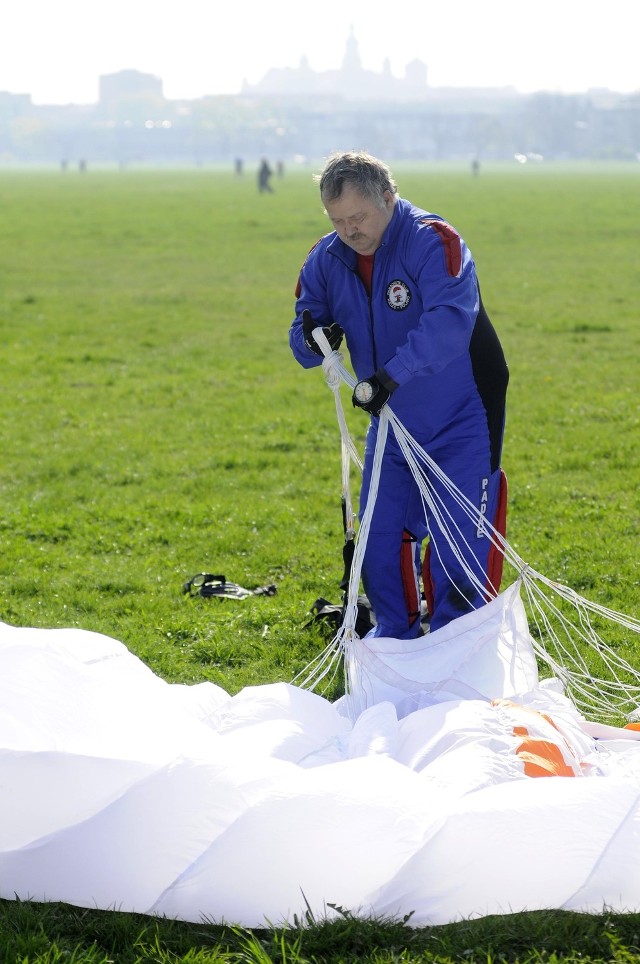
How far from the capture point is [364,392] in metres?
3.69

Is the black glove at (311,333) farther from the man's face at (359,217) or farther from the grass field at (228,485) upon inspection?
the grass field at (228,485)

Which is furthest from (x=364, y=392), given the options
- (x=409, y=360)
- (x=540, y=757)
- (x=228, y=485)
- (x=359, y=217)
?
(x=228, y=485)

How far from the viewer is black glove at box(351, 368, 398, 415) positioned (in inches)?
145

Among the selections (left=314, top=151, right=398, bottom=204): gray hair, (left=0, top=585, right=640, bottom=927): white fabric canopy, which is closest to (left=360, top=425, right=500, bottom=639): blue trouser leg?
(left=314, top=151, right=398, bottom=204): gray hair

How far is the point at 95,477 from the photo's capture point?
7129mm

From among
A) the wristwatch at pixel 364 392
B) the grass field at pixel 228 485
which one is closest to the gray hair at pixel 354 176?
the wristwatch at pixel 364 392

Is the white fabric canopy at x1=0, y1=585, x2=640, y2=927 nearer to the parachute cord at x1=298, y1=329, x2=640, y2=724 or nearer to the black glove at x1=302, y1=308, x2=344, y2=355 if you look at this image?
the parachute cord at x1=298, y1=329, x2=640, y2=724

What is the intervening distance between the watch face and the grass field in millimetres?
1293

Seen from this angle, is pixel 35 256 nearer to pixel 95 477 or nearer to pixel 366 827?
pixel 95 477

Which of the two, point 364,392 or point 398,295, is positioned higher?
point 398,295

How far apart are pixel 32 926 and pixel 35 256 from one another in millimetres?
19174

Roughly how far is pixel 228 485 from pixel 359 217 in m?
3.38

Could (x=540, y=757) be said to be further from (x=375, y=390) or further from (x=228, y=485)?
(x=228, y=485)

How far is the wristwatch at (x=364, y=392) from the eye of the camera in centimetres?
A: 368
